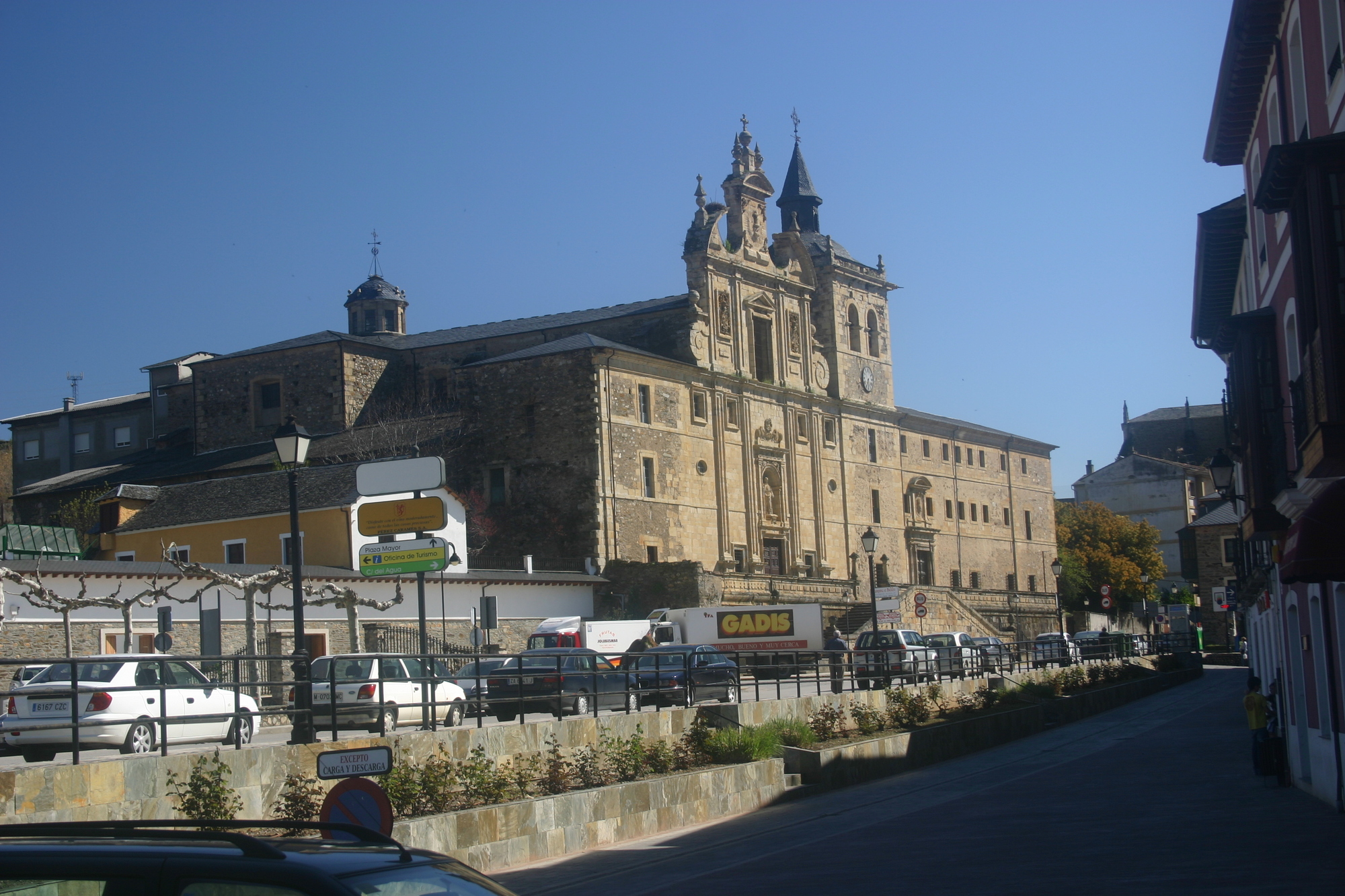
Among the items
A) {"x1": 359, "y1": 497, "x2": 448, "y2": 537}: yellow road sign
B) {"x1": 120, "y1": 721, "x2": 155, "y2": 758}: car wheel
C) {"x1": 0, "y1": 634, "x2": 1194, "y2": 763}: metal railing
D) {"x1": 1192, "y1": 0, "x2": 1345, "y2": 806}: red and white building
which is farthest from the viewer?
{"x1": 359, "y1": 497, "x2": 448, "y2": 537}: yellow road sign

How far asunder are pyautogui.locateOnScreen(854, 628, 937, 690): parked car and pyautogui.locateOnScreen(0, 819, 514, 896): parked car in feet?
81.8

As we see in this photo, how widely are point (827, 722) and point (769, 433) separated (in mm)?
39835

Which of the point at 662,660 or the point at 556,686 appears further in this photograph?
the point at 662,660

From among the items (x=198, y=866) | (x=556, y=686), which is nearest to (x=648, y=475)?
(x=556, y=686)

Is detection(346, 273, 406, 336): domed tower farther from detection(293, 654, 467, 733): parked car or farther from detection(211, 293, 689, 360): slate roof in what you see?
detection(293, 654, 467, 733): parked car

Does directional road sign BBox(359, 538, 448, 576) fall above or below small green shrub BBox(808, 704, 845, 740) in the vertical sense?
above

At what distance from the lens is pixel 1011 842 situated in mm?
15758

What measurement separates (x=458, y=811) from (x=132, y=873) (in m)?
10.4

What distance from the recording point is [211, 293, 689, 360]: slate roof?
209ft

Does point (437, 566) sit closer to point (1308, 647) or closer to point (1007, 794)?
point (1007, 794)

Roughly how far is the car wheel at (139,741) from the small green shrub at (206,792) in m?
2.79

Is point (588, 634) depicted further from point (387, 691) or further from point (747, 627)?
point (387, 691)

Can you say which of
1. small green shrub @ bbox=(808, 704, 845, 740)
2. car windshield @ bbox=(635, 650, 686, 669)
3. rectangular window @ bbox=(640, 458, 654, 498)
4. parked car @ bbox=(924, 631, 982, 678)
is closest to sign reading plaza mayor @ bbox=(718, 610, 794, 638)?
parked car @ bbox=(924, 631, 982, 678)

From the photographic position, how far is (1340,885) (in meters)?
11.6
